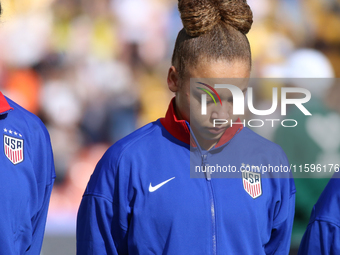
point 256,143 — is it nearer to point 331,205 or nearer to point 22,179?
point 331,205

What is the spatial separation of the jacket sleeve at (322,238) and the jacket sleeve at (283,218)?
0.11m

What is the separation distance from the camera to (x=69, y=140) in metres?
4.02

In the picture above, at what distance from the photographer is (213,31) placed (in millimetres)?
1531

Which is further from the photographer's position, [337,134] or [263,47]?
[263,47]

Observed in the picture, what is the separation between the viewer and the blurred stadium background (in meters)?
3.95

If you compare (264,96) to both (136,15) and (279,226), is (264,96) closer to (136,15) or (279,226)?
(136,15)

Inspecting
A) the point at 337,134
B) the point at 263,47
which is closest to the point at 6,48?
the point at 263,47

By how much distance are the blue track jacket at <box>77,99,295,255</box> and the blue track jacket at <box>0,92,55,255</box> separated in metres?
0.25

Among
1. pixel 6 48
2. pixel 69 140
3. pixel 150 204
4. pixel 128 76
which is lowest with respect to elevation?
pixel 69 140

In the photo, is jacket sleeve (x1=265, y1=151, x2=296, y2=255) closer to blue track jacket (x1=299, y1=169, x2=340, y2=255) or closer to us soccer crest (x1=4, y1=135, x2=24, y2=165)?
blue track jacket (x1=299, y1=169, x2=340, y2=255)

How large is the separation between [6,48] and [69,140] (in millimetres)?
967

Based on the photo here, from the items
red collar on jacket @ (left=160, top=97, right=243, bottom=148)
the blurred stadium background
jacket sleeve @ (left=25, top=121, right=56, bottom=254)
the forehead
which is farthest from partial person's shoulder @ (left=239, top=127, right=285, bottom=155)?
the blurred stadium background

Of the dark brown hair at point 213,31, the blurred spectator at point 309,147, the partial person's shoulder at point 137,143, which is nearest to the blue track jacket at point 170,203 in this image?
the partial person's shoulder at point 137,143

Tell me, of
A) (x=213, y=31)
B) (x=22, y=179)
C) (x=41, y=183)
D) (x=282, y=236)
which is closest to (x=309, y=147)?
(x=282, y=236)
